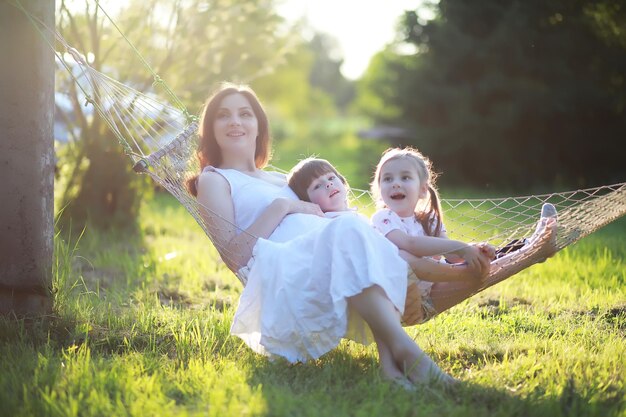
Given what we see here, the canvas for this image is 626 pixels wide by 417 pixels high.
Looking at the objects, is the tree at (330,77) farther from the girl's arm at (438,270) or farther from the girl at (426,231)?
the girl's arm at (438,270)

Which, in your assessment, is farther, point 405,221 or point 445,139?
point 445,139

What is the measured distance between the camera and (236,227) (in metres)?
2.29

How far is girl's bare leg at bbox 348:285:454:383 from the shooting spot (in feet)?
6.26

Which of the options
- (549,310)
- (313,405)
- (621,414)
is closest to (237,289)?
(549,310)

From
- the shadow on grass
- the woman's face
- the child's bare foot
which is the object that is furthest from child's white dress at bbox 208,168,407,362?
the woman's face

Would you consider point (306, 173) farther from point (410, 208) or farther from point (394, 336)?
point (394, 336)

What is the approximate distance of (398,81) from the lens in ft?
28.7

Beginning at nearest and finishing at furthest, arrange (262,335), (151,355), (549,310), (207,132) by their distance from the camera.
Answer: (262,335) < (151,355) < (207,132) < (549,310)

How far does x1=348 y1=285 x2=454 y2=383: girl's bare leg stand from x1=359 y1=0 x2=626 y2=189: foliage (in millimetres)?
6615

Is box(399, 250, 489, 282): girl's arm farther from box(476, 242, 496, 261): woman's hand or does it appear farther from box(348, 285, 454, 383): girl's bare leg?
box(348, 285, 454, 383): girl's bare leg

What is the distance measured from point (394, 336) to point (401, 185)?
23.1 inches

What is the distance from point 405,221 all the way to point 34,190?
124cm

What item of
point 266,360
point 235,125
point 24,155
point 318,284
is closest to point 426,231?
point 318,284

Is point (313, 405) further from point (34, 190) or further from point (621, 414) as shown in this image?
point (34, 190)
